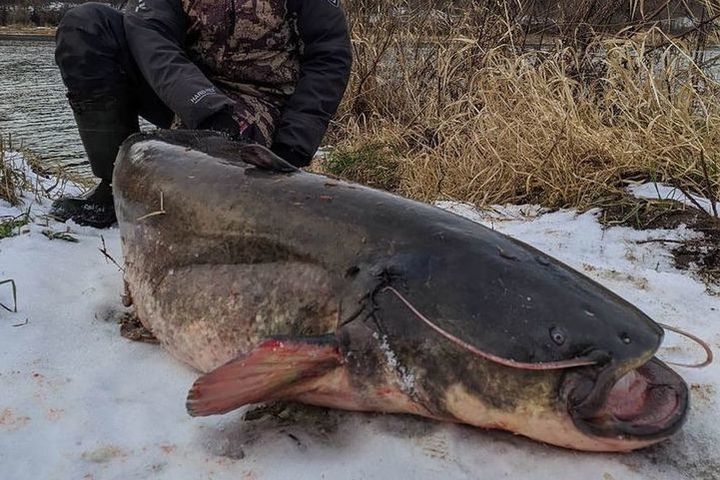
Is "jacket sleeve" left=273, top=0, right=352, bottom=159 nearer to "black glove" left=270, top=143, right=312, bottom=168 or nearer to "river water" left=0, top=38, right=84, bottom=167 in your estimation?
"black glove" left=270, top=143, right=312, bottom=168

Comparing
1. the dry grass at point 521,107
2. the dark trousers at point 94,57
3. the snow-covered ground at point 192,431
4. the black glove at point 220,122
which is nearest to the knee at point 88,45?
the dark trousers at point 94,57

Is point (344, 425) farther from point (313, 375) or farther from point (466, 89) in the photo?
point (466, 89)

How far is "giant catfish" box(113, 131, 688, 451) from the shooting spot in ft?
5.00

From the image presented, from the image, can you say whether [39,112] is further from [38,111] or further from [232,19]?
[232,19]

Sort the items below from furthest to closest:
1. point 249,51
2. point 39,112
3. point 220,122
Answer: point 39,112
point 249,51
point 220,122

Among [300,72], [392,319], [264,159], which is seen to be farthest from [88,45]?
[392,319]

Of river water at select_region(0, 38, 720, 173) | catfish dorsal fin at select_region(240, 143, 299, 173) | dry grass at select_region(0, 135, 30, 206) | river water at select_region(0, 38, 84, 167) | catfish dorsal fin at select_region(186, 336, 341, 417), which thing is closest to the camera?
catfish dorsal fin at select_region(186, 336, 341, 417)

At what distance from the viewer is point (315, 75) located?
3.34 m

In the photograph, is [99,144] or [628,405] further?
[99,144]

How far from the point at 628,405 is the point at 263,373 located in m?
0.83

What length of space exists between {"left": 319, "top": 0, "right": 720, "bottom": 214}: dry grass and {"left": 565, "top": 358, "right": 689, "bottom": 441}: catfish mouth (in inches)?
71.1

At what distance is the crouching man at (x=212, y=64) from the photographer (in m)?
3.15

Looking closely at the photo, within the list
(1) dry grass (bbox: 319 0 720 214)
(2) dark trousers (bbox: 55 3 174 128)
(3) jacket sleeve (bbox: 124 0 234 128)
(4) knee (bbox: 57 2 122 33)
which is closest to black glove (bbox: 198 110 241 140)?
(3) jacket sleeve (bbox: 124 0 234 128)

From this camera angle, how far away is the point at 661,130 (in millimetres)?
3799
